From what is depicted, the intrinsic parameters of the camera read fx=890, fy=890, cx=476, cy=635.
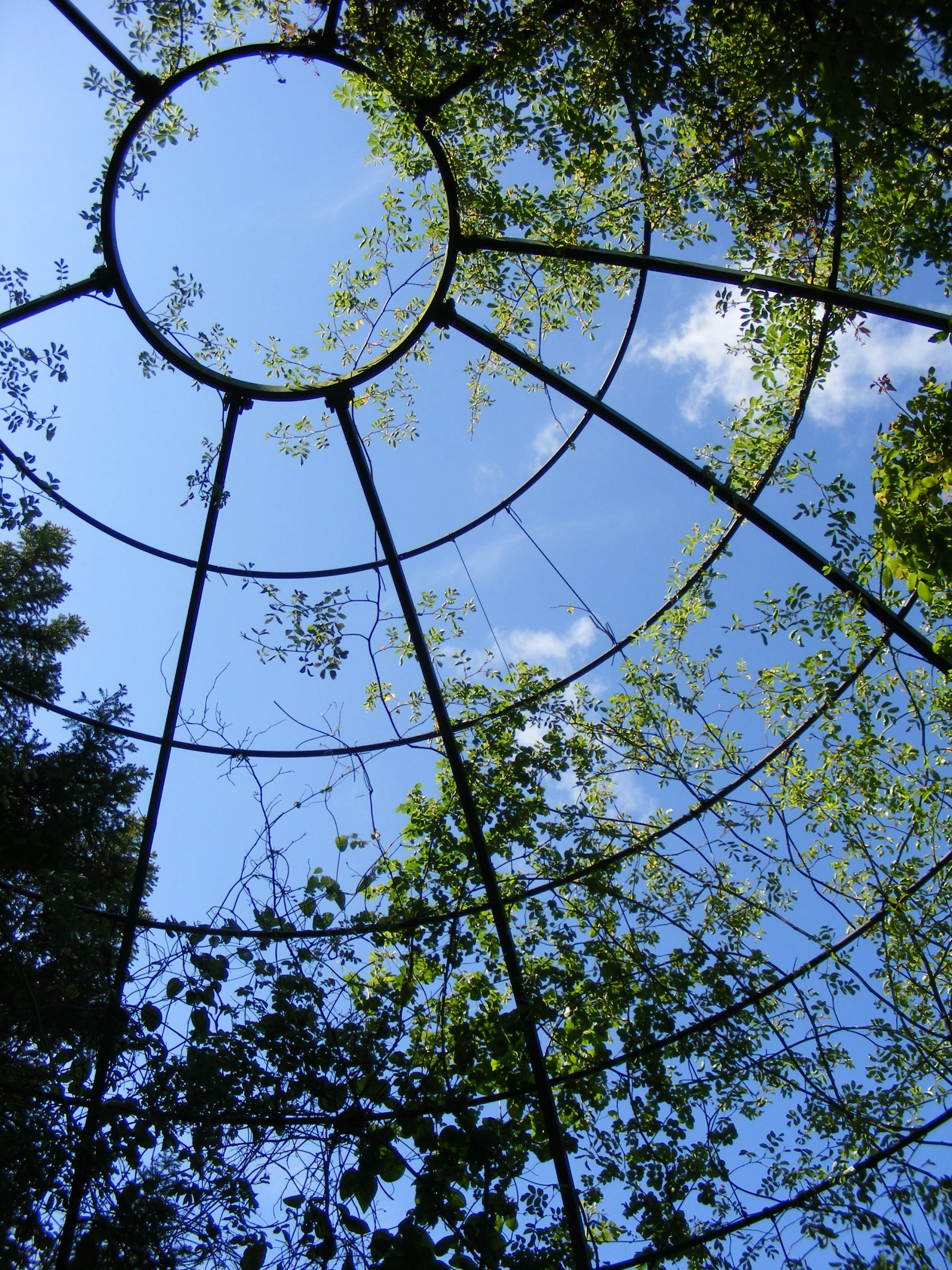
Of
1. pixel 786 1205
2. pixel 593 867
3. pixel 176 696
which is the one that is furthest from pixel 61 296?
pixel 786 1205

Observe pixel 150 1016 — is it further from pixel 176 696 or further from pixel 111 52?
pixel 111 52

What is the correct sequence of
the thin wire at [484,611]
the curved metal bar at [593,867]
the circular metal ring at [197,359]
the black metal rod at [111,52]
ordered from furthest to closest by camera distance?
the thin wire at [484,611] < the curved metal bar at [593,867] < the circular metal ring at [197,359] < the black metal rod at [111,52]

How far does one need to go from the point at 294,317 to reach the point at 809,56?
634 cm

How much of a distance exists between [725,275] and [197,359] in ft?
16.2

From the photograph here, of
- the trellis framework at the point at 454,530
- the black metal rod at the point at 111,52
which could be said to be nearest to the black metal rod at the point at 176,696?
the trellis framework at the point at 454,530

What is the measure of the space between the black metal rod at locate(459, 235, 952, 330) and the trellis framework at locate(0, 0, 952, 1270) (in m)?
0.01

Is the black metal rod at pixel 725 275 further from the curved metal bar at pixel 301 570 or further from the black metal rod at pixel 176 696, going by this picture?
the black metal rod at pixel 176 696

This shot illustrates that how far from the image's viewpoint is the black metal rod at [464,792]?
7.46m

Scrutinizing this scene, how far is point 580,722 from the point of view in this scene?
882 cm

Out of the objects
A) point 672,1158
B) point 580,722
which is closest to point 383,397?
point 580,722

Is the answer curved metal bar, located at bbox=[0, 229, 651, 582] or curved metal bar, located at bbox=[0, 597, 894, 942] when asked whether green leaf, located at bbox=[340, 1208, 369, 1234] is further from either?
curved metal bar, located at bbox=[0, 229, 651, 582]

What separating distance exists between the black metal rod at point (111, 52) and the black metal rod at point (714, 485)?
298 centimetres

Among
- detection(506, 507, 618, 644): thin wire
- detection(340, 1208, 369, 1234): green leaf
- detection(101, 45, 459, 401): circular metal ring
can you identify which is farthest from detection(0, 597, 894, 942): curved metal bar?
detection(101, 45, 459, 401): circular metal ring

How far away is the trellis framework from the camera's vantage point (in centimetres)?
681
